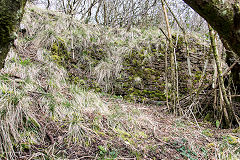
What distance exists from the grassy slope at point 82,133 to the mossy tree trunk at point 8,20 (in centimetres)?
97

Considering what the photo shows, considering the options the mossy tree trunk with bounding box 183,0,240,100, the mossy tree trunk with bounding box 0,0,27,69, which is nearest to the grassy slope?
the mossy tree trunk with bounding box 0,0,27,69

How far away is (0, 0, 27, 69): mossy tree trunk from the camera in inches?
29.7

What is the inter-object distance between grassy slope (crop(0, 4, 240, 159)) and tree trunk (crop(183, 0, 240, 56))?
1.30m

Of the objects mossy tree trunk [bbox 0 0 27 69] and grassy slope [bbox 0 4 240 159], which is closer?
mossy tree trunk [bbox 0 0 27 69]

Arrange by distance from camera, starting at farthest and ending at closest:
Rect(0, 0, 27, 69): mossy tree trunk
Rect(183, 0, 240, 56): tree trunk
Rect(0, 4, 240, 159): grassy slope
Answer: Rect(0, 4, 240, 159): grassy slope, Rect(183, 0, 240, 56): tree trunk, Rect(0, 0, 27, 69): mossy tree trunk

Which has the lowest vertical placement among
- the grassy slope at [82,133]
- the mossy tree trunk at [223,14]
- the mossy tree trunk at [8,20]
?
the grassy slope at [82,133]

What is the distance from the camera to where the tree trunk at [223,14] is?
88cm

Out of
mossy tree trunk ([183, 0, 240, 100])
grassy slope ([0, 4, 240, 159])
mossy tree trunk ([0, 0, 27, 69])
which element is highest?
mossy tree trunk ([183, 0, 240, 100])

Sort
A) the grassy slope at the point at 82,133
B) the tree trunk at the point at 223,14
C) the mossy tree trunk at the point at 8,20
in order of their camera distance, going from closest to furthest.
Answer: the mossy tree trunk at the point at 8,20 → the tree trunk at the point at 223,14 → the grassy slope at the point at 82,133

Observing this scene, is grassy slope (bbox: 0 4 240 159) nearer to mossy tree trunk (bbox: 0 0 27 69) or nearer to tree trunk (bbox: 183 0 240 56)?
mossy tree trunk (bbox: 0 0 27 69)

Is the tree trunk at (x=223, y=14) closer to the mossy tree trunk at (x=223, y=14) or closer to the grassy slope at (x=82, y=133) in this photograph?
the mossy tree trunk at (x=223, y=14)

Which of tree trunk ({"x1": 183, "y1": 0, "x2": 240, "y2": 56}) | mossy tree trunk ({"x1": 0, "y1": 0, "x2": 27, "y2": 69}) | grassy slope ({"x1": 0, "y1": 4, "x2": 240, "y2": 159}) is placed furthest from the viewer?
grassy slope ({"x1": 0, "y1": 4, "x2": 240, "y2": 159})

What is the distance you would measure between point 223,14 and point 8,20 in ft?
3.52

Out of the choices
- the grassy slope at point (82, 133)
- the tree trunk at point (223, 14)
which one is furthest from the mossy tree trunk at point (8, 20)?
the grassy slope at point (82, 133)
